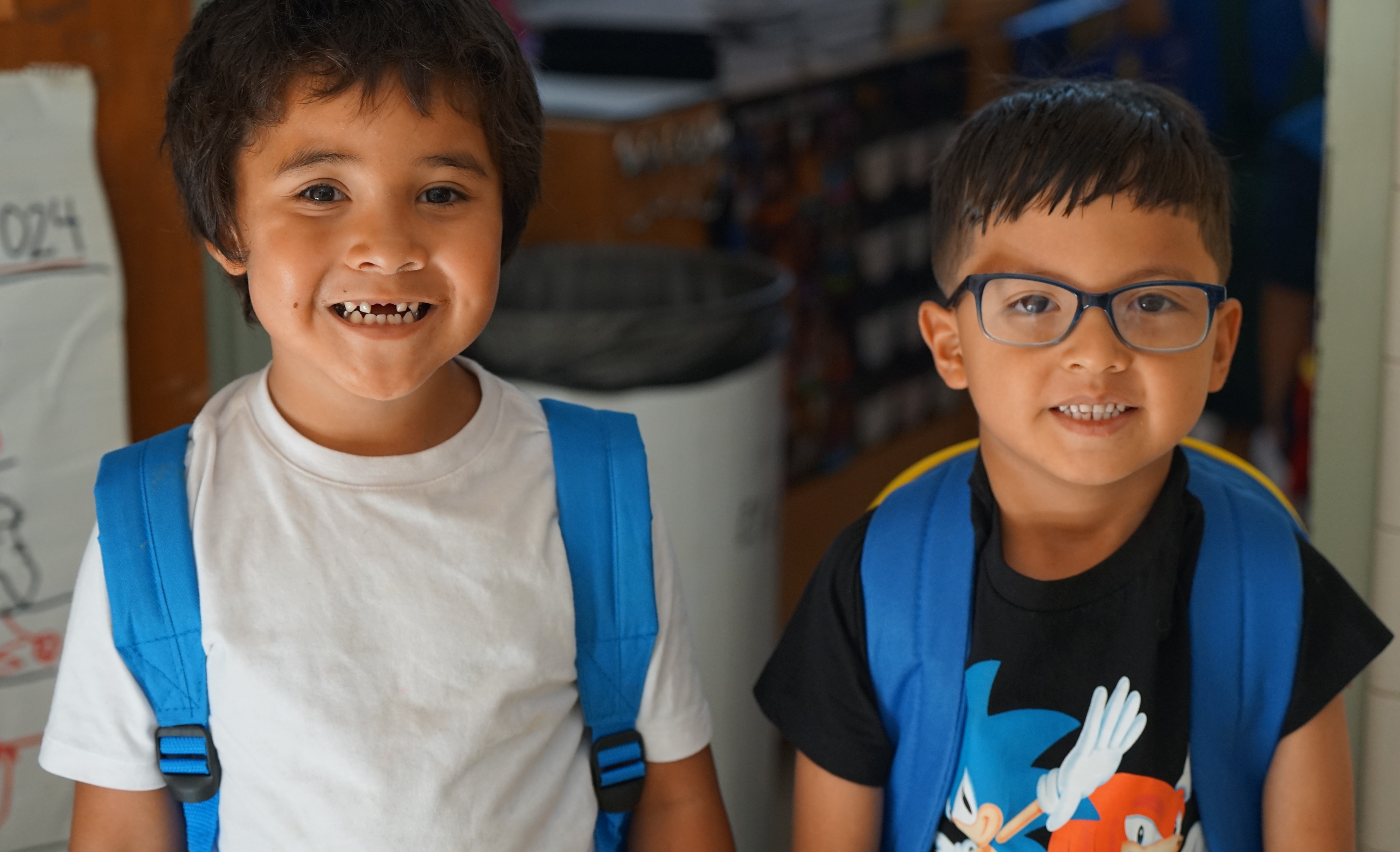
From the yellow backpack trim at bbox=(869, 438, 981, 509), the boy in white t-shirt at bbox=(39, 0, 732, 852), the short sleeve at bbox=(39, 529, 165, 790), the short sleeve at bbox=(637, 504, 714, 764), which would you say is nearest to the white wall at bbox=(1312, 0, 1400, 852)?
the yellow backpack trim at bbox=(869, 438, 981, 509)

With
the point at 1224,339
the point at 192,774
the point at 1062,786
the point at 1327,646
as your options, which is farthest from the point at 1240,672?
the point at 192,774

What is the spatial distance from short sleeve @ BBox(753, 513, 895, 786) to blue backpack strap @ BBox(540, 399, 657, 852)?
0.15 meters

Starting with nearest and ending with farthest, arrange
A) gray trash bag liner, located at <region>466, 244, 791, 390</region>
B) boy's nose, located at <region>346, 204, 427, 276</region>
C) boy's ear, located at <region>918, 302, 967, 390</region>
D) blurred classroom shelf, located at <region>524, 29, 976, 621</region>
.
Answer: boy's nose, located at <region>346, 204, 427, 276</region>, boy's ear, located at <region>918, 302, 967, 390</region>, gray trash bag liner, located at <region>466, 244, 791, 390</region>, blurred classroom shelf, located at <region>524, 29, 976, 621</region>

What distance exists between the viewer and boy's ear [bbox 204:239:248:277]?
1.28m

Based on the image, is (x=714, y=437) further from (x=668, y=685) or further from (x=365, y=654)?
(x=365, y=654)

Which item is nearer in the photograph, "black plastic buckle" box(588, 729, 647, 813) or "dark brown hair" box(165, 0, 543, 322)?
"dark brown hair" box(165, 0, 543, 322)

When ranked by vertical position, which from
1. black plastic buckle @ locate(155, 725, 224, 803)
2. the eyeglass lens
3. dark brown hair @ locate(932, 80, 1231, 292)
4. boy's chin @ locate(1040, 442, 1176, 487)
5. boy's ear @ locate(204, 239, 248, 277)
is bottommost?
black plastic buckle @ locate(155, 725, 224, 803)

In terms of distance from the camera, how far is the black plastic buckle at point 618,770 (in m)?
1.32

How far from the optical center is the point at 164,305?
1.60m

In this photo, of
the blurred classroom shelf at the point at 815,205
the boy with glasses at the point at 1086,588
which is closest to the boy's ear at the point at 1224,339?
the boy with glasses at the point at 1086,588

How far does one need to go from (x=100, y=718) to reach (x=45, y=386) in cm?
45

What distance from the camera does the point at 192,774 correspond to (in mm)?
1205

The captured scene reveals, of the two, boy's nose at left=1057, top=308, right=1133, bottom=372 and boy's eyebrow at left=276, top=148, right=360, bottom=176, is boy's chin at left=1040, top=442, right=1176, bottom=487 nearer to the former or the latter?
boy's nose at left=1057, top=308, right=1133, bottom=372

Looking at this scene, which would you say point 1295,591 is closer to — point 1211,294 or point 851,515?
point 1211,294
